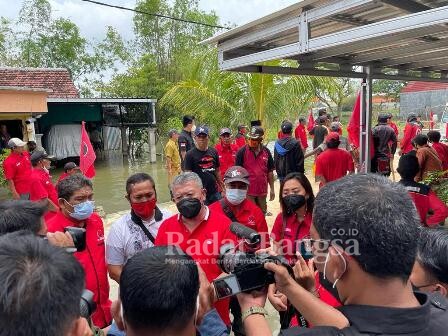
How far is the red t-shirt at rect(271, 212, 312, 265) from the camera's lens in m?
2.64

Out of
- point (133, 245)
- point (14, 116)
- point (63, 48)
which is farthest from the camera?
point (63, 48)

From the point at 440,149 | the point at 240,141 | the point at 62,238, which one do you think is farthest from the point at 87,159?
the point at 440,149

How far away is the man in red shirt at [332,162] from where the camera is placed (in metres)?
5.41

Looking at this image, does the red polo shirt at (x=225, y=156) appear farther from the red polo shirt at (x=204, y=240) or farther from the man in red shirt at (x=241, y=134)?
the red polo shirt at (x=204, y=240)

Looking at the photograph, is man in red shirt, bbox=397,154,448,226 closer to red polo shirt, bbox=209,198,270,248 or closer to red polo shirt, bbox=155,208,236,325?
red polo shirt, bbox=209,198,270,248

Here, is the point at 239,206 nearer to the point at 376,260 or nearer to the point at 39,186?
the point at 376,260

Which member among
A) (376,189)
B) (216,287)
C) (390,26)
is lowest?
(216,287)

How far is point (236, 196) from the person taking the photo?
3.19m

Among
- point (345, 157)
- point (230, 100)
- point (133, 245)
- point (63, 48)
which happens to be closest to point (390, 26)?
point (133, 245)

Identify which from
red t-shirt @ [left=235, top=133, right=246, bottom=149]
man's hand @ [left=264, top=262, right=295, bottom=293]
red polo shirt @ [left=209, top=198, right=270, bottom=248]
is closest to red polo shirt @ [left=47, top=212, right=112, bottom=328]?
red polo shirt @ [left=209, top=198, right=270, bottom=248]

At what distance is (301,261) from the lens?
1564mm

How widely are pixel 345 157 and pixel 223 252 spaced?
415 centimetres

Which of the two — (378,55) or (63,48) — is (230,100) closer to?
(378,55)

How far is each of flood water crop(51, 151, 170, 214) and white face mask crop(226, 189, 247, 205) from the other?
5808 millimetres
